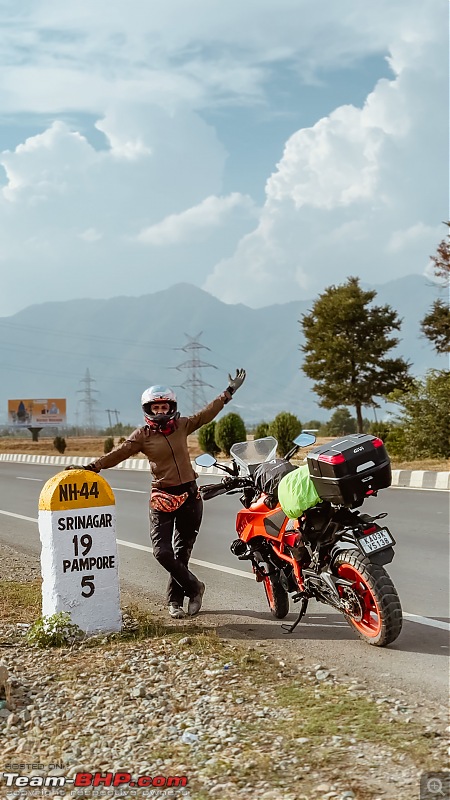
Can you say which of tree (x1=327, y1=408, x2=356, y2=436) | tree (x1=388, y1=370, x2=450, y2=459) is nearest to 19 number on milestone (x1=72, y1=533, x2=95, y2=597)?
tree (x1=388, y1=370, x2=450, y2=459)

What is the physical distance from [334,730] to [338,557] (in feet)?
5.15

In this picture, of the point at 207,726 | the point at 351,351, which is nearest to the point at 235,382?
the point at 207,726

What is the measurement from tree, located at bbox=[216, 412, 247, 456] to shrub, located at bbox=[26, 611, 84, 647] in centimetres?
2596

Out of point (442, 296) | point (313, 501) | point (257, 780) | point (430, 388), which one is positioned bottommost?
point (257, 780)

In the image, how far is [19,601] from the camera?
8273 mm

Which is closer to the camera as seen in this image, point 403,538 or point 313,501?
point 313,501

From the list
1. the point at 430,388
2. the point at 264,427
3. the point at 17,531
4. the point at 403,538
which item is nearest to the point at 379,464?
the point at 403,538

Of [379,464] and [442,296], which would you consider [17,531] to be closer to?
[379,464]

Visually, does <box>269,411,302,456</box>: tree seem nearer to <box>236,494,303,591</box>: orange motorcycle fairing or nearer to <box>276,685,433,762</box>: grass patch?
<box>236,494,303,591</box>: orange motorcycle fairing

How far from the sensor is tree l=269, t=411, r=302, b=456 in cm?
3097

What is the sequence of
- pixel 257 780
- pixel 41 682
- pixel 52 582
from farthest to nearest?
1. pixel 52 582
2. pixel 41 682
3. pixel 257 780

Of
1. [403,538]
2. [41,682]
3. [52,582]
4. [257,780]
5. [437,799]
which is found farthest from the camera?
[403,538]

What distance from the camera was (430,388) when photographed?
26.5 m

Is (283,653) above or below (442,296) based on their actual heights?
below
